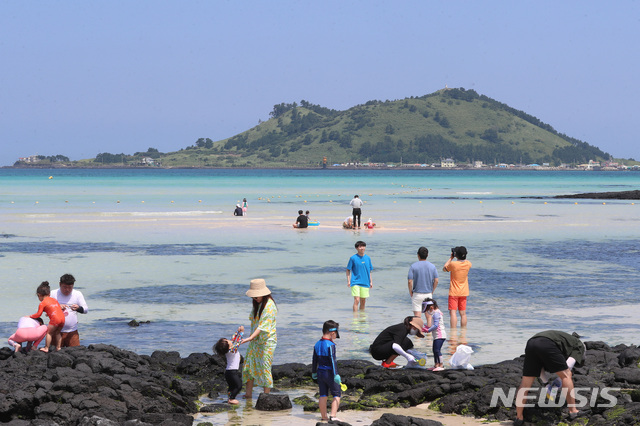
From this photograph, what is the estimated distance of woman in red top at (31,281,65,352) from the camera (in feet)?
41.6

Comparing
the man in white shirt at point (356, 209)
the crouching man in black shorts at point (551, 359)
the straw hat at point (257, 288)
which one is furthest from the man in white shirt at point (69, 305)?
the man in white shirt at point (356, 209)

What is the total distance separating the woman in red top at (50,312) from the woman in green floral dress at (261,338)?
323 centimetres

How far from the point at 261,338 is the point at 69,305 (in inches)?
138

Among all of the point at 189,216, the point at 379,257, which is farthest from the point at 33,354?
the point at 189,216

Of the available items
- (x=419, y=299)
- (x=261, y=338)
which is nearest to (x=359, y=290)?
(x=419, y=299)

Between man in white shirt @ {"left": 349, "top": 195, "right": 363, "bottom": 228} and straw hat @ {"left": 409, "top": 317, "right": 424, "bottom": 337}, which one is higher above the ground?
man in white shirt @ {"left": 349, "top": 195, "right": 363, "bottom": 228}

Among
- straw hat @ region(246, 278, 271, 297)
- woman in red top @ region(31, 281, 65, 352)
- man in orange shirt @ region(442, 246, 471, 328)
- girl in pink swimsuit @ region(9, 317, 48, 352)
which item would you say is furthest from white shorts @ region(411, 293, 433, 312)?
girl in pink swimsuit @ region(9, 317, 48, 352)

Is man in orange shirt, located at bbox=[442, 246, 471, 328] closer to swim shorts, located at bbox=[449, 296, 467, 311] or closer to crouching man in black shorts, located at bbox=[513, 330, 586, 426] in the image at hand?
swim shorts, located at bbox=[449, 296, 467, 311]

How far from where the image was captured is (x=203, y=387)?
12.6 metres

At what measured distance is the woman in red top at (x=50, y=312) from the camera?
1267 centimetres

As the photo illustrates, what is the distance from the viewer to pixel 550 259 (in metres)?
29.0

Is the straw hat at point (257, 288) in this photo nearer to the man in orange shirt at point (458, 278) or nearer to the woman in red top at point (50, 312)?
the woman in red top at point (50, 312)

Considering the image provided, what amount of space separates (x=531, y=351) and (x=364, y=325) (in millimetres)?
7239

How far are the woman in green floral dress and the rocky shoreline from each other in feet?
1.22
